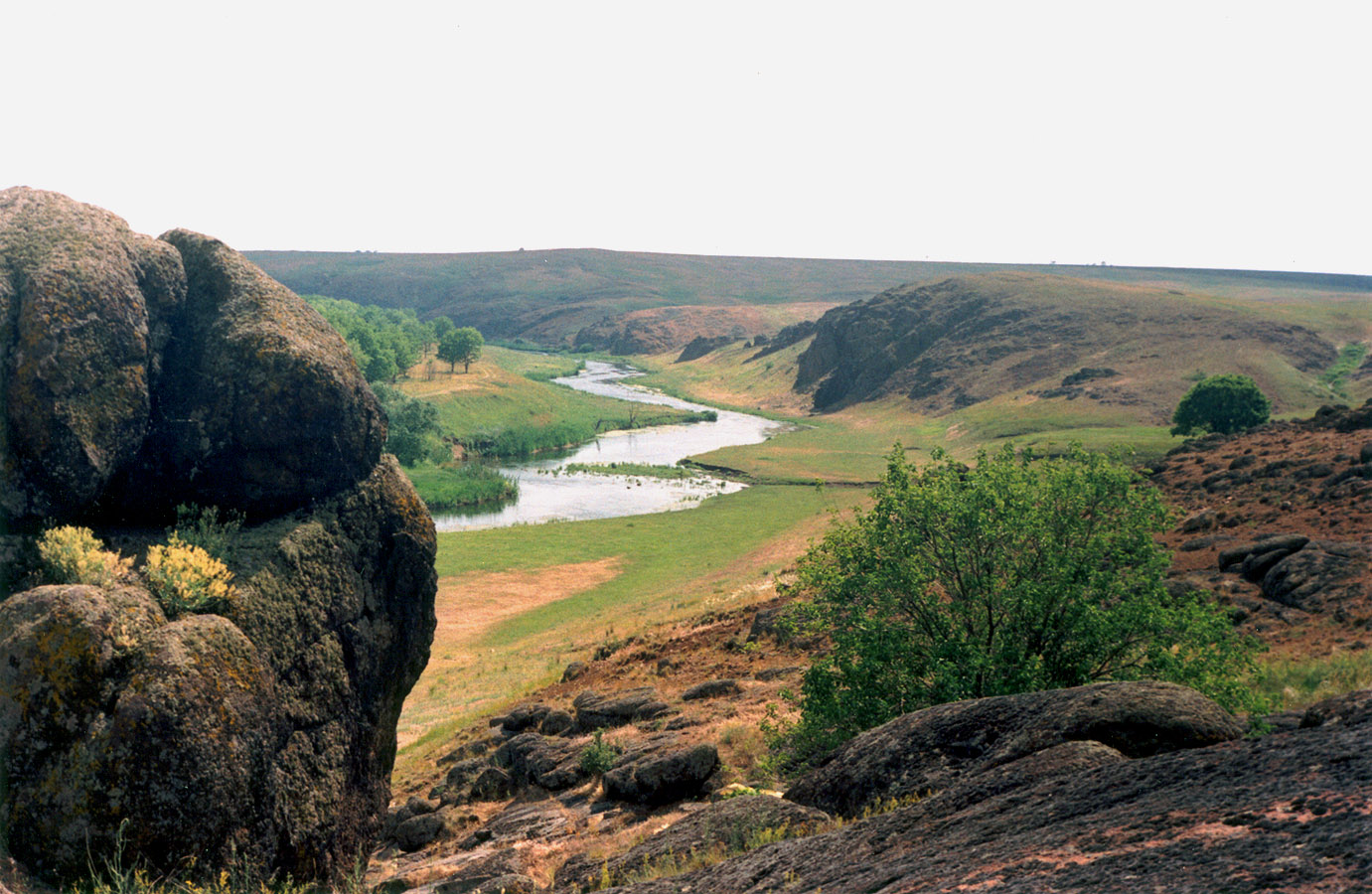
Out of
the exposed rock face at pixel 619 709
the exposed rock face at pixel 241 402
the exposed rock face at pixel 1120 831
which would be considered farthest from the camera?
the exposed rock face at pixel 619 709

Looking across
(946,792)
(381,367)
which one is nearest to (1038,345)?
(381,367)

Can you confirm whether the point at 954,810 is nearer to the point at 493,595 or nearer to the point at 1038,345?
the point at 493,595

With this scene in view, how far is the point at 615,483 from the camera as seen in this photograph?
91.8 metres

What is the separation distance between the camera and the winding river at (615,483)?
7662 centimetres

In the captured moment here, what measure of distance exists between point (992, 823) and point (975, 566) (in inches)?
324

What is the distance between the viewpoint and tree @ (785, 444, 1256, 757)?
1428 cm

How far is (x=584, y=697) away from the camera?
79.9ft

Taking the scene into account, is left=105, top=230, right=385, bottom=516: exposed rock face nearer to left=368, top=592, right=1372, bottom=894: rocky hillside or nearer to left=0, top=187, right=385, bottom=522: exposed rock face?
left=0, top=187, right=385, bottom=522: exposed rock face

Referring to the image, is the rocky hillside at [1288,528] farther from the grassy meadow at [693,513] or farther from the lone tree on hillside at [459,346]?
the lone tree on hillside at [459,346]

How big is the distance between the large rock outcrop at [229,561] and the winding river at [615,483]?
52.9m

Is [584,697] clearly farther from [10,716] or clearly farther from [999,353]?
[999,353]

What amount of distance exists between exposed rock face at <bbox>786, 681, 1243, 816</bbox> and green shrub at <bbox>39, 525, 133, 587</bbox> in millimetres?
9921

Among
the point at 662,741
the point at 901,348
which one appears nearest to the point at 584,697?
the point at 662,741

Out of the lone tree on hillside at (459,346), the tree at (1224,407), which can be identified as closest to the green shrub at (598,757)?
the tree at (1224,407)
